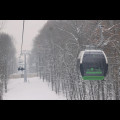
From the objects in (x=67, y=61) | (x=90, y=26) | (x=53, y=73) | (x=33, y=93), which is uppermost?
(x=90, y=26)

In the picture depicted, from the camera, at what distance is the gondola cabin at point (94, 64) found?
758cm

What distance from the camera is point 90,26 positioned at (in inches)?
683

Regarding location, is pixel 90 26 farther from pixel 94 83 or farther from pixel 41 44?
pixel 41 44

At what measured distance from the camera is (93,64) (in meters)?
7.82

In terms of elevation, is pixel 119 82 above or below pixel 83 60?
below

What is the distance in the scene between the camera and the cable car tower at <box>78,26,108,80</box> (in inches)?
298

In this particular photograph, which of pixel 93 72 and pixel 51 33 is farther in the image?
pixel 51 33

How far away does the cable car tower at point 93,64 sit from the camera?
298 inches

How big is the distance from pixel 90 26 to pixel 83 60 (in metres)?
10.4

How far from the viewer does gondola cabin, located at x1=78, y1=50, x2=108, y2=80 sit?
7.58m

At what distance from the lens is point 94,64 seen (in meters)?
7.84

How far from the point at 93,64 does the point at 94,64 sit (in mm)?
45

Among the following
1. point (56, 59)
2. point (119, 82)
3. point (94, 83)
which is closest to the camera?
point (119, 82)
